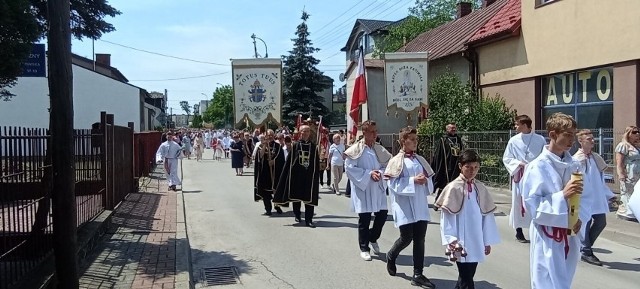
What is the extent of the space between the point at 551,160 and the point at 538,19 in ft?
47.3

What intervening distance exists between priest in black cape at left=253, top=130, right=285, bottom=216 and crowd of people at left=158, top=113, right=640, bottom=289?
2cm

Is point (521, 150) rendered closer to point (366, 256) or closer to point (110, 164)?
point (366, 256)

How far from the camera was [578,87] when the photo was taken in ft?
53.8

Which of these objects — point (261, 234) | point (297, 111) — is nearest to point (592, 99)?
point (261, 234)

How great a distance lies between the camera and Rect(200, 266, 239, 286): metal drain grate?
23.6ft

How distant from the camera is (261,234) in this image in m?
10.3

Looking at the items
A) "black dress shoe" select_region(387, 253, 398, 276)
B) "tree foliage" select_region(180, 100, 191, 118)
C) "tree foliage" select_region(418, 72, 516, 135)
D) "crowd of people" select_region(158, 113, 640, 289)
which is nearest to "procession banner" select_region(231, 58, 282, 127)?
"crowd of people" select_region(158, 113, 640, 289)

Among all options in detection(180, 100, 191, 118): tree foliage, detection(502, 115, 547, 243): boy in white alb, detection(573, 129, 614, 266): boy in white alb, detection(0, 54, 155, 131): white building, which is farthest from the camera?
detection(180, 100, 191, 118): tree foliage

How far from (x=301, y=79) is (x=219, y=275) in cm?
3832

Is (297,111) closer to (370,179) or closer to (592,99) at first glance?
(592,99)

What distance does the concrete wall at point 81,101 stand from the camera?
3173 centimetres

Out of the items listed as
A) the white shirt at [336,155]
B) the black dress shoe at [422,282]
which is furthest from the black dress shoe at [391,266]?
the white shirt at [336,155]

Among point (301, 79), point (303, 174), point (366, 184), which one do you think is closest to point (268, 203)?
point (303, 174)

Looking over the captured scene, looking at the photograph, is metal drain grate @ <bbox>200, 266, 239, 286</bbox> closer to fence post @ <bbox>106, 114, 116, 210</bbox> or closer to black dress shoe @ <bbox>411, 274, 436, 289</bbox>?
black dress shoe @ <bbox>411, 274, 436, 289</bbox>
